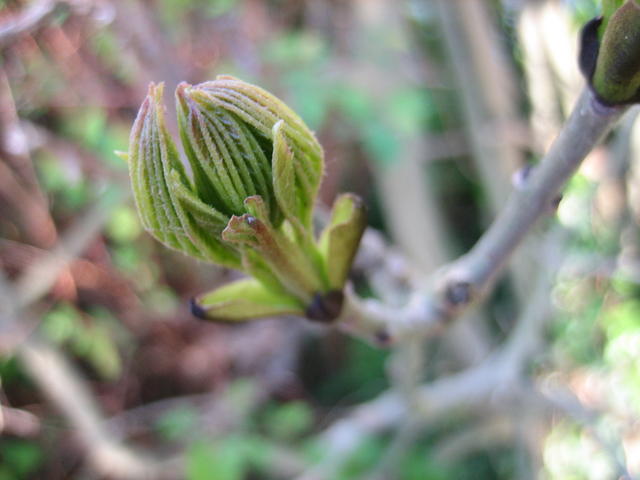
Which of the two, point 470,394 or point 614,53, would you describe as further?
point 470,394

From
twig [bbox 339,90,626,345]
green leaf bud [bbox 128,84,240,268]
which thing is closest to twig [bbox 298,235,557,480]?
twig [bbox 339,90,626,345]

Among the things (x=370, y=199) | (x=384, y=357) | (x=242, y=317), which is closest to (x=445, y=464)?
(x=384, y=357)

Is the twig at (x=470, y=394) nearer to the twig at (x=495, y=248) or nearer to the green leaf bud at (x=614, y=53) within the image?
the twig at (x=495, y=248)

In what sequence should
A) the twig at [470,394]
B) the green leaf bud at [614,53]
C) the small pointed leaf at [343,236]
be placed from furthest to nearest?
the twig at [470,394]
the small pointed leaf at [343,236]
the green leaf bud at [614,53]

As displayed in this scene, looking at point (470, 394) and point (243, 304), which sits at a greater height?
point (243, 304)

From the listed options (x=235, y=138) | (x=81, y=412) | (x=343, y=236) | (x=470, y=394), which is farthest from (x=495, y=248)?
(x=81, y=412)

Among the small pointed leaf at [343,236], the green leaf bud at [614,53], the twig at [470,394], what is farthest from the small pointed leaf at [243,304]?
the twig at [470,394]

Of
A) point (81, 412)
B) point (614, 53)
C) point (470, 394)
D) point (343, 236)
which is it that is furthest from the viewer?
point (81, 412)

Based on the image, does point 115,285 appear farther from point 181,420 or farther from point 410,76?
point 410,76

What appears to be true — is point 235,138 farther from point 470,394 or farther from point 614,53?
point 470,394
